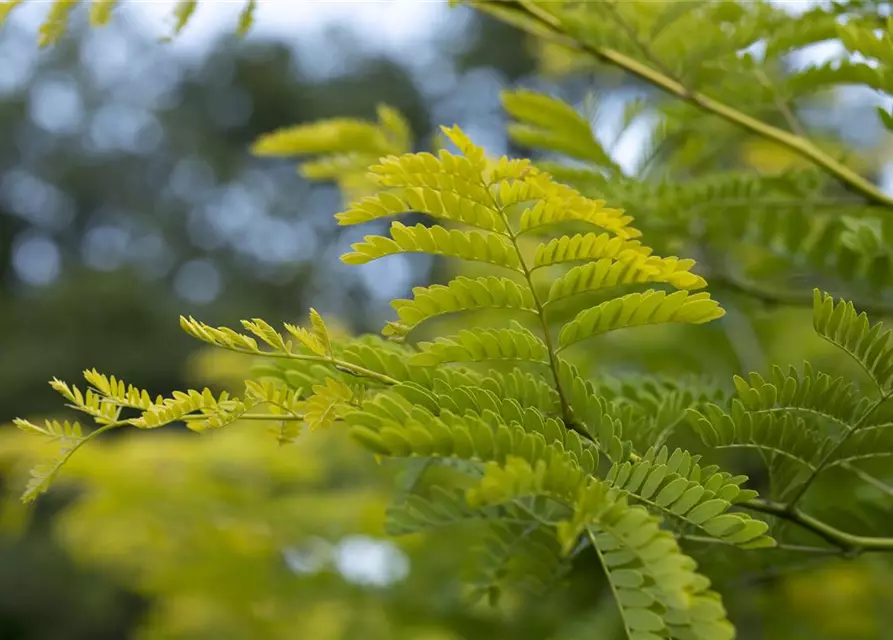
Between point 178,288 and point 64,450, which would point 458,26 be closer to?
point 178,288

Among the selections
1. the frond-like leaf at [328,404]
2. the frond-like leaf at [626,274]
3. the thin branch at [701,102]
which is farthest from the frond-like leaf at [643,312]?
the thin branch at [701,102]

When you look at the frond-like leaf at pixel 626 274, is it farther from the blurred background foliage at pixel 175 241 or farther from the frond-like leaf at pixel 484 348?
the blurred background foliage at pixel 175 241

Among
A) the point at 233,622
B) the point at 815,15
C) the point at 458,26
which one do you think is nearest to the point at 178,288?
the point at 458,26

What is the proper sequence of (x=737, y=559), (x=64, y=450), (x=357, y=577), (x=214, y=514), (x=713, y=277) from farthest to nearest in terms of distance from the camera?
(x=214, y=514), (x=357, y=577), (x=713, y=277), (x=737, y=559), (x=64, y=450)

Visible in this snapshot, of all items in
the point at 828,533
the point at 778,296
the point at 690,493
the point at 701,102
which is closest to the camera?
the point at 690,493

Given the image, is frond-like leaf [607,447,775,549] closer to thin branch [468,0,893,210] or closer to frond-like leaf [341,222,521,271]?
frond-like leaf [341,222,521,271]

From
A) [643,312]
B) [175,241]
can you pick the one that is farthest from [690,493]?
[175,241]

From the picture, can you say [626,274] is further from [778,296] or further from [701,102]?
[778,296]

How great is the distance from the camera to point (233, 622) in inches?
78.4

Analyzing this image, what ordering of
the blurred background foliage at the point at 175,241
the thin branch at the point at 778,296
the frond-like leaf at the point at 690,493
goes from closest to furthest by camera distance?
the frond-like leaf at the point at 690,493
the thin branch at the point at 778,296
the blurred background foliage at the point at 175,241

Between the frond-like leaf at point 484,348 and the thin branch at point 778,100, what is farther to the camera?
the thin branch at point 778,100

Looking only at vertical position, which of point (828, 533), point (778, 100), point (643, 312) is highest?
point (778, 100)

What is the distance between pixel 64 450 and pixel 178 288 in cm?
1122

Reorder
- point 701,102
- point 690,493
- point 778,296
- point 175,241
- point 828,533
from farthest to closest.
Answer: point 175,241
point 778,296
point 701,102
point 828,533
point 690,493
